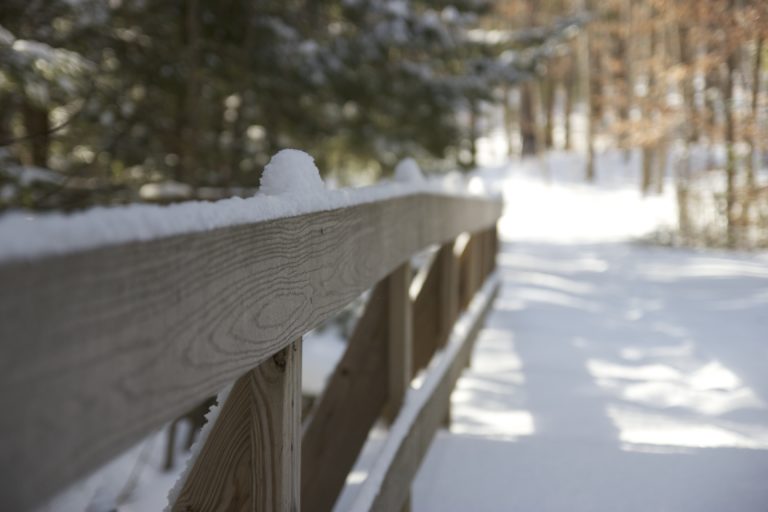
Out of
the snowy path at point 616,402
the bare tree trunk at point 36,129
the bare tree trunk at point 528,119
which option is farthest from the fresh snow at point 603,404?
the bare tree trunk at point 528,119

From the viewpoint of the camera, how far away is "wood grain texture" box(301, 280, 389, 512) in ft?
7.44

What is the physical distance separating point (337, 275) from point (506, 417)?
87.0 inches

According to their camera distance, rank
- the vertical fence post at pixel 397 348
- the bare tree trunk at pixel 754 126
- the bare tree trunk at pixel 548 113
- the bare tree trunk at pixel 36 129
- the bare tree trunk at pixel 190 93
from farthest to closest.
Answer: the bare tree trunk at pixel 548 113 → the bare tree trunk at pixel 754 126 → the bare tree trunk at pixel 190 93 → the bare tree trunk at pixel 36 129 → the vertical fence post at pixel 397 348

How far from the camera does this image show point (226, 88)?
927cm

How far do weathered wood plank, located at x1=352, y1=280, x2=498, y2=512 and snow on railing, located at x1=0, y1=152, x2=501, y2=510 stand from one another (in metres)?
0.04

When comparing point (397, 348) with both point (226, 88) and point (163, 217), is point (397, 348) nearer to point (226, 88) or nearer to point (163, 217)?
point (163, 217)

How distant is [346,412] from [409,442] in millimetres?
281

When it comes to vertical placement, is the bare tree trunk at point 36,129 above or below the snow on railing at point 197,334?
above

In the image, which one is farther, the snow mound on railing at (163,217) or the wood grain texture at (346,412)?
the wood grain texture at (346,412)

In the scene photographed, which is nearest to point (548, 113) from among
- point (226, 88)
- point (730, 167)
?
point (730, 167)

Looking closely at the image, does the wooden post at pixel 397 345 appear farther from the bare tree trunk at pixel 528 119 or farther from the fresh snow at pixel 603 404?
the bare tree trunk at pixel 528 119

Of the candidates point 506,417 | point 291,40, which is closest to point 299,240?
point 506,417

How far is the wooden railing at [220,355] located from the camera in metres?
0.73

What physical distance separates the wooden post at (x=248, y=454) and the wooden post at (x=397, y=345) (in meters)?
1.08
